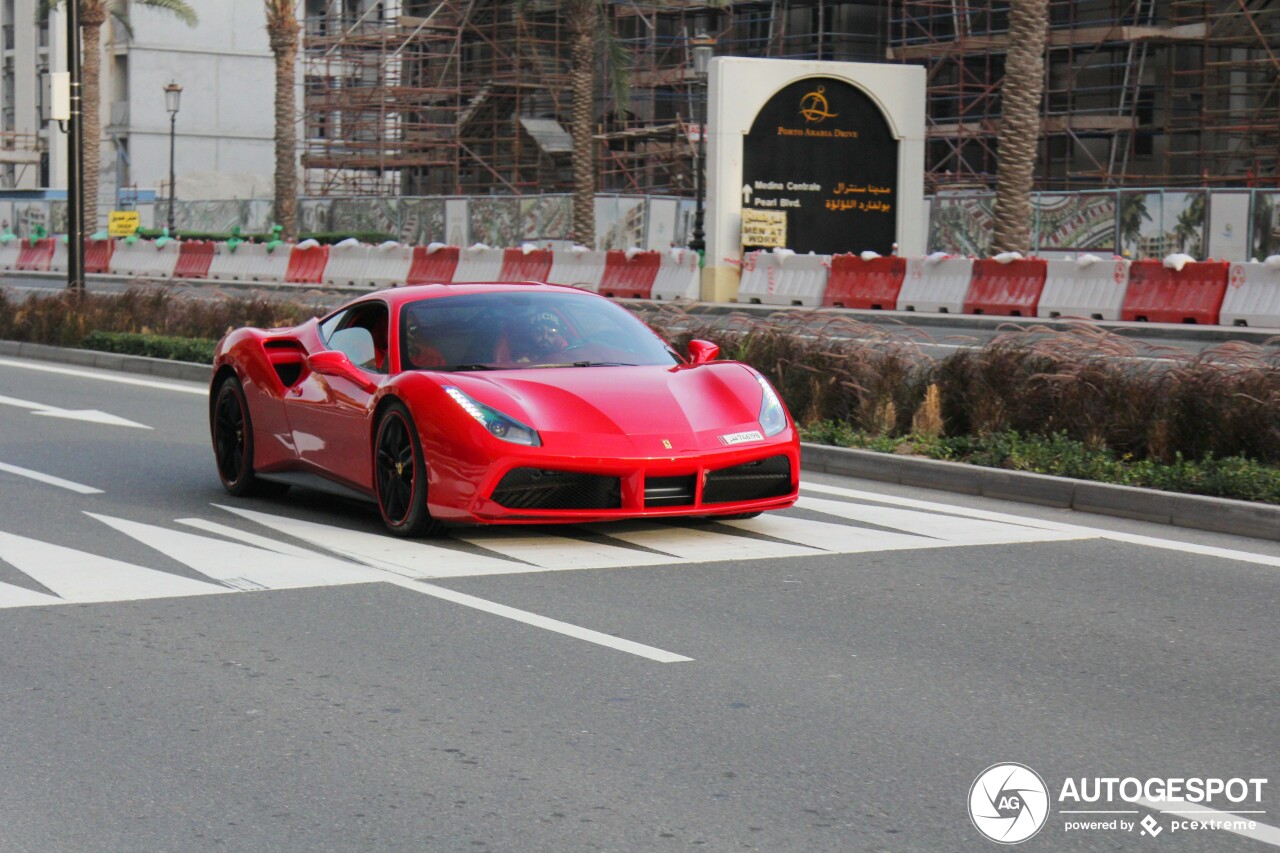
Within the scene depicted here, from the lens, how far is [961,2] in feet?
166

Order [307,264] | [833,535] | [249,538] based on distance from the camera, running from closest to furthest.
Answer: [249,538]
[833,535]
[307,264]

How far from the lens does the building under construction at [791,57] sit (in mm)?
45875

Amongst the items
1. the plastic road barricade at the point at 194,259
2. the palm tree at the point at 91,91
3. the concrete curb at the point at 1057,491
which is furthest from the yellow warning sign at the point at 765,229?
the palm tree at the point at 91,91

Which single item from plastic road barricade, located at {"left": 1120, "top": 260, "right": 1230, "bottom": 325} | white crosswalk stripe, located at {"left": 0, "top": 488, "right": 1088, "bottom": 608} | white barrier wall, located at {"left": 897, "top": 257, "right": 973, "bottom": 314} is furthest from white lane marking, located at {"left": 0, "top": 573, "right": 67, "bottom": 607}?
white barrier wall, located at {"left": 897, "top": 257, "right": 973, "bottom": 314}

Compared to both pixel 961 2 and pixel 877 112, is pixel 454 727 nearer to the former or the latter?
pixel 877 112

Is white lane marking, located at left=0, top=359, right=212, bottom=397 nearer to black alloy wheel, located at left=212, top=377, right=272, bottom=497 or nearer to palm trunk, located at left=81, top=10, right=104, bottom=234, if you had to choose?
black alloy wheel, located at left=212, top=377, right=272, bottom=497

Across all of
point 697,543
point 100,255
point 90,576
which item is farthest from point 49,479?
point 100,255

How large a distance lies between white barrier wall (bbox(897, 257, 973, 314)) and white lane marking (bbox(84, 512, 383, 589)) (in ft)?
67.4

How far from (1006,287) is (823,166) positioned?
4.33 m

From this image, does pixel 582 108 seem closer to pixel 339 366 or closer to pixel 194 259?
pixel 194 259

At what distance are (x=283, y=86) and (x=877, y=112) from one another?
21.5 metres

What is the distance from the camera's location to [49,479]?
11.5 meters

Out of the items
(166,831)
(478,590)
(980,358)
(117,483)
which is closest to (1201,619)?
(478,590)

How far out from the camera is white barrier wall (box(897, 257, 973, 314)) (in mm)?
28594
